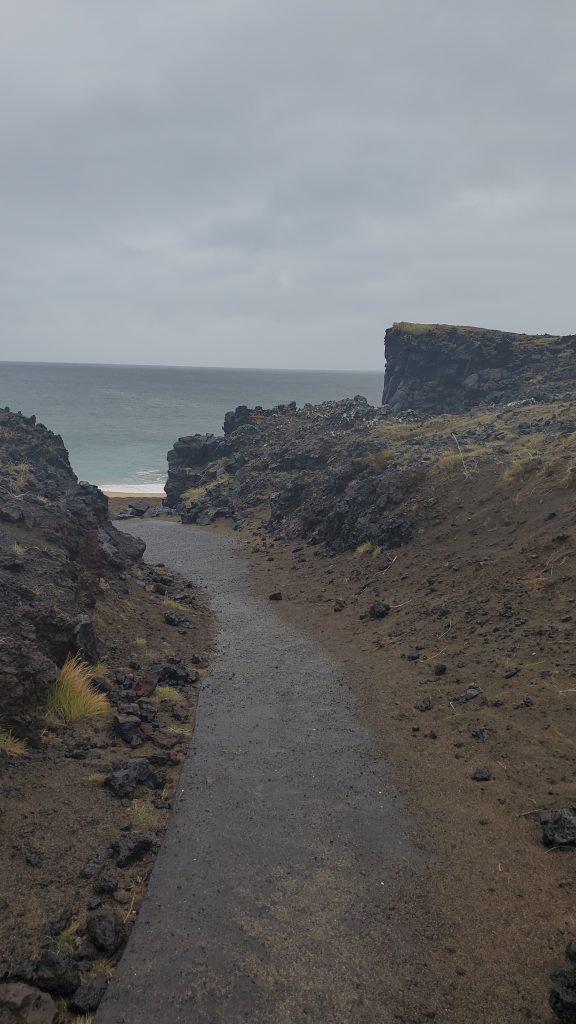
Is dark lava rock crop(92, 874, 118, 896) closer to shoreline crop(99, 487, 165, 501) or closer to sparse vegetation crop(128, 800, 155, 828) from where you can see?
sparse vegetation crop(128, 800, 155, 828)

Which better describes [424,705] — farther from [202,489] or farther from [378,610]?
[202,489]

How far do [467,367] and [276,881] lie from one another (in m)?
63.2

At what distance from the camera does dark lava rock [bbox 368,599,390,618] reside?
18.7 m

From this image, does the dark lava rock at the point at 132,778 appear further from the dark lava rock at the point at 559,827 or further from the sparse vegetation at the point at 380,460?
the sparse vegetation at the point at 380,460

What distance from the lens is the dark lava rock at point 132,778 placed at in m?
9.72

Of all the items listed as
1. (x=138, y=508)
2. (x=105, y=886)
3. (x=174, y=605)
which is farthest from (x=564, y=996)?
(x=138, y=508)

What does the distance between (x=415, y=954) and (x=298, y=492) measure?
30.0 meters

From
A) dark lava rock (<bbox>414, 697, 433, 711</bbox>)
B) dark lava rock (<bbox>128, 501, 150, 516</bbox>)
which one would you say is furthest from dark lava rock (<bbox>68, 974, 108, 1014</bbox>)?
dark lava rock (<bbox>128, 501, 150, 516</bbox>)

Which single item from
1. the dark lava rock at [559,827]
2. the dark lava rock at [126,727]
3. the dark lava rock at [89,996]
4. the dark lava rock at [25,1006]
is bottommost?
the dark lava rock at [89,996]

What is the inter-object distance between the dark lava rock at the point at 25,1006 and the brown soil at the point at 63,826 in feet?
1.44

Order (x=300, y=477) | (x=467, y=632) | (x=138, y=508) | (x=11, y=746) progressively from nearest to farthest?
(x=11, y=746) < (x=467, y=632) < (x=300, y=477) < (x=138, y=508)

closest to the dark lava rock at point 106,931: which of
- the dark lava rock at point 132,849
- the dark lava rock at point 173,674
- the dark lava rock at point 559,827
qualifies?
the dark lava rock at point 132,849

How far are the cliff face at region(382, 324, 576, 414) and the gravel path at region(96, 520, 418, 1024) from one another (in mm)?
41531

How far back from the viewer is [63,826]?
8.42 m
